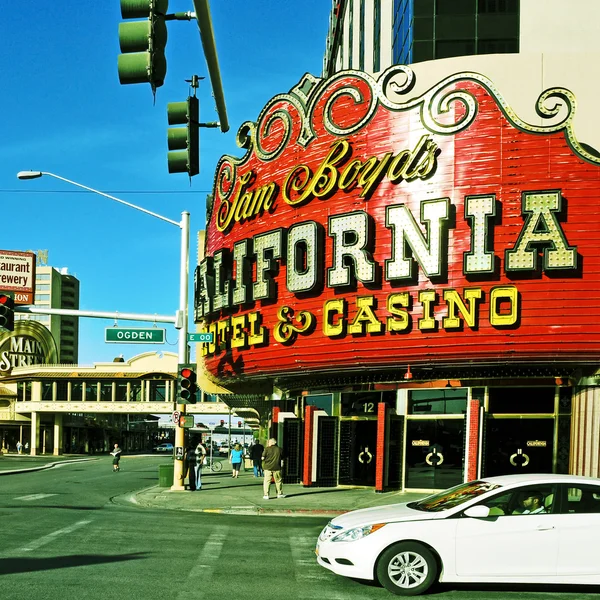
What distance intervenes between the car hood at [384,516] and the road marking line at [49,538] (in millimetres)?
5394

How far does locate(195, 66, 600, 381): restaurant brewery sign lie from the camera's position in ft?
76.5

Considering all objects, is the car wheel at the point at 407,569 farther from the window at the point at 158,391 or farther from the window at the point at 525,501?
the window at the point at 158,391

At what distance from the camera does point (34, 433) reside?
100 meters

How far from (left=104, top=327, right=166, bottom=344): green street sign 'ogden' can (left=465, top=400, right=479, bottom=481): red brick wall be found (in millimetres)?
9685

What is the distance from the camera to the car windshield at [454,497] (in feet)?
37.5

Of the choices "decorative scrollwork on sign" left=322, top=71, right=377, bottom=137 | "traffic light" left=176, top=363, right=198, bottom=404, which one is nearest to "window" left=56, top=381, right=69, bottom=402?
"traffic light" left=176, top=363, right=198, bottom=404

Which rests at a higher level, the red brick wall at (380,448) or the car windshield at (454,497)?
the car windshield at (454,497)

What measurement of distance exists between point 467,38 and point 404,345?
42.4 ft

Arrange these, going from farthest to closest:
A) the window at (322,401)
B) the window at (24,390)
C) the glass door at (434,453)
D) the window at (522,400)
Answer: the window at (24,390) → the window at (322,401) → the glass door at (434,453) → the window at (522,400)

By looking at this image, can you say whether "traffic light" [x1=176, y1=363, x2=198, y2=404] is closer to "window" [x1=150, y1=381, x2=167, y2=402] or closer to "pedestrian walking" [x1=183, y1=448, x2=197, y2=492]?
"pedestrian walking" [x1=183, y1=448, x2=197, y2=492]

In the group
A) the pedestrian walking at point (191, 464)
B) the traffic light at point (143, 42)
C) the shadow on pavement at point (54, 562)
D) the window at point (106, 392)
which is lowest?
the window at point (106, 392)

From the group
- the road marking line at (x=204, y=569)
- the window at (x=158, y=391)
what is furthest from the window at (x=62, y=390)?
the road marking line at (x=204, y=569)

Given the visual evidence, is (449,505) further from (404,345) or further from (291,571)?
(404,345)

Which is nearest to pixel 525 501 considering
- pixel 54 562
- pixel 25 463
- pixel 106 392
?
pixel 54 562
